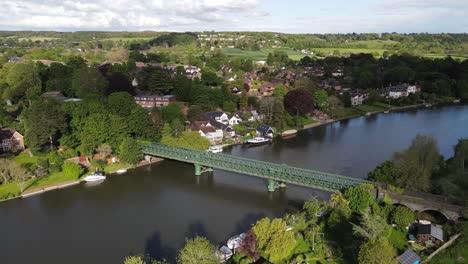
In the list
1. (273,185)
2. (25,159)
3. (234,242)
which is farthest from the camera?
(25,159)

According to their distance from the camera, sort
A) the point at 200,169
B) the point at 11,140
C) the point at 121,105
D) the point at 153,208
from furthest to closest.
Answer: the point at 121,105, the point at 11,140, the point at 200,169, the point at 153,208

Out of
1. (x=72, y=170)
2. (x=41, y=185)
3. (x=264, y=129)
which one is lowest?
(x=41, y=185)

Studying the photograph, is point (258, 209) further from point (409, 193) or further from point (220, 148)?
point (220, 148)

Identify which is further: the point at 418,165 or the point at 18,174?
the point at 18,174

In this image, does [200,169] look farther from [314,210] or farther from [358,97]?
[358,97]

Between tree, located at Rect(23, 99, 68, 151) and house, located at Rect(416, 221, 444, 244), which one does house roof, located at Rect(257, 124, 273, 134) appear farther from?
house, located at Rect(416, 221, 444, 244)

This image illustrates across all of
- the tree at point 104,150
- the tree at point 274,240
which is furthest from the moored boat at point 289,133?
the tree at point 274,240

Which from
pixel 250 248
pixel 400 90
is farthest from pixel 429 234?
pixel 400 90
